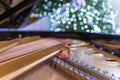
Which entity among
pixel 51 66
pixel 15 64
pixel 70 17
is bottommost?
pixel 51 66

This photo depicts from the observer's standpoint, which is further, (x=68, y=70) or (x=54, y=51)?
(x=54, y=51)

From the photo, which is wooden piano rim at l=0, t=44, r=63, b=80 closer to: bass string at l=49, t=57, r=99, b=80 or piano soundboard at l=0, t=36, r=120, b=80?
piano soundboard at l=0, t=36, r=120, b=80

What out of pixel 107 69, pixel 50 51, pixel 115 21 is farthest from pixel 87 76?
pixel 115 21

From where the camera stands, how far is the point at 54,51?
2031mm

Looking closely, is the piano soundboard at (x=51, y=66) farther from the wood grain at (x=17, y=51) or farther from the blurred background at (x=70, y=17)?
the blurred background at (x=70, y=17)

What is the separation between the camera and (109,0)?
3.63 meters

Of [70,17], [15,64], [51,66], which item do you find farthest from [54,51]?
[70,17]

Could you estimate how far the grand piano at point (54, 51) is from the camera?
4.66 ft

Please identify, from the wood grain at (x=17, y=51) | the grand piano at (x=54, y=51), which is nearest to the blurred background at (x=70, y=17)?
the grand piano at (x=54, y=51)

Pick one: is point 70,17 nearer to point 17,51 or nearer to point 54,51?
point 54,51

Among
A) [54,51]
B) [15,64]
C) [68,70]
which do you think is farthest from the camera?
[54,51]

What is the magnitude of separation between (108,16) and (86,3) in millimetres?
519

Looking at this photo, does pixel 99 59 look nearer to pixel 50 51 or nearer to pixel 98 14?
pixel 50 51

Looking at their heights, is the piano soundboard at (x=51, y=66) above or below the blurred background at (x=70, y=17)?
below
